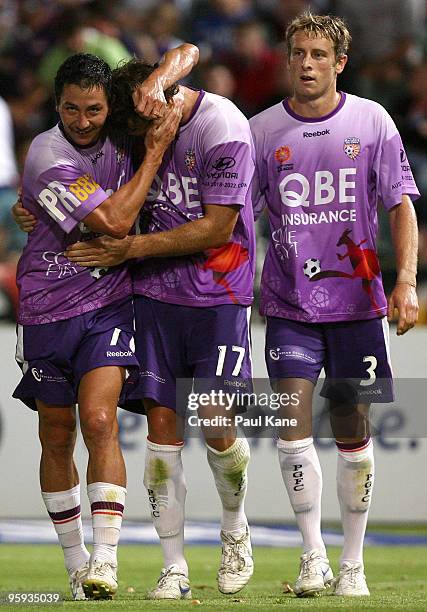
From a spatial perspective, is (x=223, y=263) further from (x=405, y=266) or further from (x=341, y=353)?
(x=405, y=266)

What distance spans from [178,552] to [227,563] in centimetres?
27

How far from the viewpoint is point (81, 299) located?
6074 mm

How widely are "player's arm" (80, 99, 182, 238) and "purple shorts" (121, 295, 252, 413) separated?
523 millimetres

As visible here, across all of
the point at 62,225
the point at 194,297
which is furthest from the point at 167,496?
the point at 62,225

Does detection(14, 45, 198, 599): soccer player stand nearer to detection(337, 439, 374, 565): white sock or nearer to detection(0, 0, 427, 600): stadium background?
detection(337, 439, 374, 565): white sock

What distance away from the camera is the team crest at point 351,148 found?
6.30m

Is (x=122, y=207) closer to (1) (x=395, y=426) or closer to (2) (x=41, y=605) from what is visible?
(2) (x=41, y=605)

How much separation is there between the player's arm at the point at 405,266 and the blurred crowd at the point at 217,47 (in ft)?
16.6

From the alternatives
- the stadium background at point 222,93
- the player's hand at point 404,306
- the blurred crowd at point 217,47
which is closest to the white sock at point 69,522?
the player's hand at point 404,306

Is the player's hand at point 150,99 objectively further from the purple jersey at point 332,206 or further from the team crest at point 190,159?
the purple jersey at point 332,206

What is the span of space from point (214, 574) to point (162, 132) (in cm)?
293

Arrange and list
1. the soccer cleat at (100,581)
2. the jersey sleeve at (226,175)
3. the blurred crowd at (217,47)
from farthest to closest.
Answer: the blurred crowd at (217,47), the jersey sleeve at (226,175), the soccer cleat at (100,581)

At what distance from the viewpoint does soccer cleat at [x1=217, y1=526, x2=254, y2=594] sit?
623cm

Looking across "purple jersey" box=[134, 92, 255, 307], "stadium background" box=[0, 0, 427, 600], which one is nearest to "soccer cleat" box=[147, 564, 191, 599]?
"purple jersey" box=[134, 92, 255, 307]
